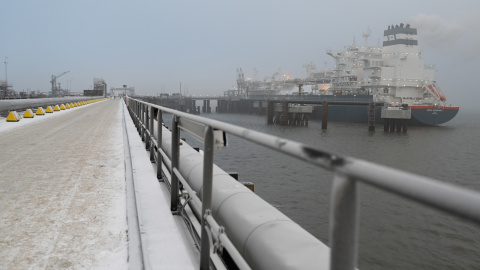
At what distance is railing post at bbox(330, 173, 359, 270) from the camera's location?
1.15m

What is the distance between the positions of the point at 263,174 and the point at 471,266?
565 inches

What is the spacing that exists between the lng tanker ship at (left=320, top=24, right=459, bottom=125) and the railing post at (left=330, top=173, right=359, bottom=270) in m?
77.2

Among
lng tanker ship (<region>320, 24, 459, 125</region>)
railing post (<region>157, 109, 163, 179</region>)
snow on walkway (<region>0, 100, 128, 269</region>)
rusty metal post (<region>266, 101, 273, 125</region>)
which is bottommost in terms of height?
rusty metal post (<region>266, 101, 273, 125</region>)

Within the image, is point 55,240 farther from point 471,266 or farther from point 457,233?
point 457,233

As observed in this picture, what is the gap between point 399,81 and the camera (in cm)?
8012

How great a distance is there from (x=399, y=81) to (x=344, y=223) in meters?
87.1

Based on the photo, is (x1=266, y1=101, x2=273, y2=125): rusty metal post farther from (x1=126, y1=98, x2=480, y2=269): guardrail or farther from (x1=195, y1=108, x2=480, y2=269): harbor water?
(x1=126, y1=98, x2=480, y2=269): guardrail

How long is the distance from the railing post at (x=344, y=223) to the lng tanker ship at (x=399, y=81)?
77.2 m

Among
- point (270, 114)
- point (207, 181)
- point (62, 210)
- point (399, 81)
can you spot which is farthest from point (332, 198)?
point (399, 81)

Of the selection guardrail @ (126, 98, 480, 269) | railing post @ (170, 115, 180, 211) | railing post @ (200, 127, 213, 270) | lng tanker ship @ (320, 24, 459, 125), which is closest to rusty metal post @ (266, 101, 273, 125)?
lng tanker ship @ (320, 24, 459, 125)

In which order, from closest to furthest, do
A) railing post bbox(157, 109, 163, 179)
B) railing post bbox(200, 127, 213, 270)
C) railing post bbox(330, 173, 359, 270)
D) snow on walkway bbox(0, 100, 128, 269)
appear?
railing post bbox(330, 173, 359, 270) < railing post bbox(200, 127, 213, 270) < snow on walkway bbox(0, 100, 128, 269) < railing post bbox(157, 109, 163, 179)

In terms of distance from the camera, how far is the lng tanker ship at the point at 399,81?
74.7 m

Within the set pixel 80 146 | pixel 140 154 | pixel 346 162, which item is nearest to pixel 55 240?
pixel 346 162

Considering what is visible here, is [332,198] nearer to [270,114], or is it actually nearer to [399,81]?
[270,114]
